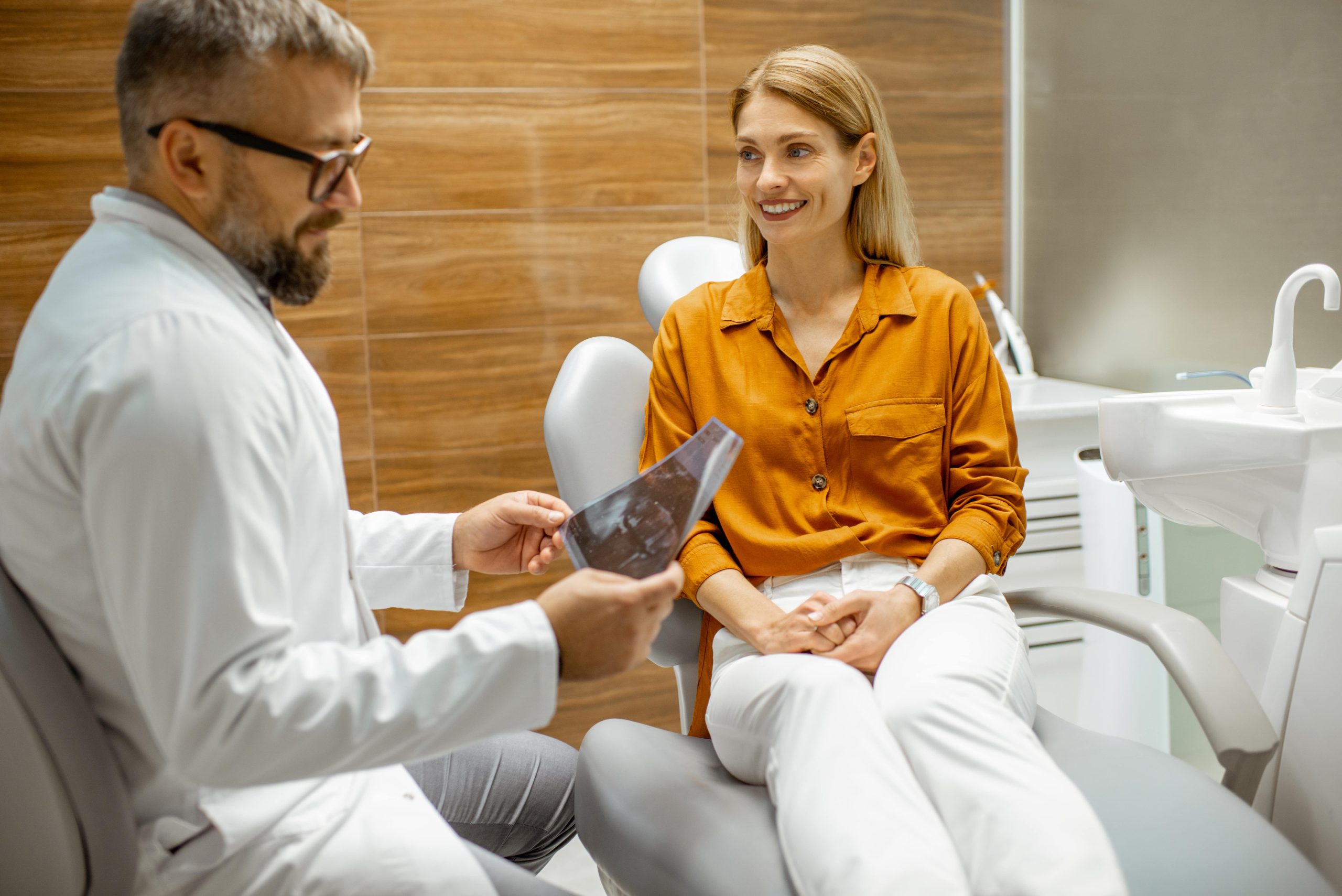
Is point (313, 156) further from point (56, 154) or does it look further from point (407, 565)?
point (56, 154)

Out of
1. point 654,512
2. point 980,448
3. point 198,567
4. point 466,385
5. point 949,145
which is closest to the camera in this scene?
point 198,567

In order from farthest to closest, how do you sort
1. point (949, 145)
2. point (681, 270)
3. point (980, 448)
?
point (949, 145) → point (681, 270) → point (980, 448)

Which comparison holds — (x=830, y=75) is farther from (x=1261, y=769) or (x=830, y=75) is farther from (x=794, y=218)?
(x=1261, y=769)

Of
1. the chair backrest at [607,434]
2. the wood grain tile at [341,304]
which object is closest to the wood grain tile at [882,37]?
the wood grain tile at [341,304]

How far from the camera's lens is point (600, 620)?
969 millimetres

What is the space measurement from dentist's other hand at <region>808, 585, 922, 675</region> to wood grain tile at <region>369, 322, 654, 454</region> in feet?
5.10

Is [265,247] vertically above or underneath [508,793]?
above

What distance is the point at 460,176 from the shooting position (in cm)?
278

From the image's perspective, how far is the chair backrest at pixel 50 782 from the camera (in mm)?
872

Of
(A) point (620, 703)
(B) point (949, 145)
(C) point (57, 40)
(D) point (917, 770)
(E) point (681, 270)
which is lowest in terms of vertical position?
(A) point (620, 703)

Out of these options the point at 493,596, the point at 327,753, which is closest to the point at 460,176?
the point at 493,596

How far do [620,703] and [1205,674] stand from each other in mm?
1992

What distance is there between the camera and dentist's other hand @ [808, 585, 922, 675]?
143 centimetres

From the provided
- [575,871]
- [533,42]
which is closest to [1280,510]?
[575,871]
